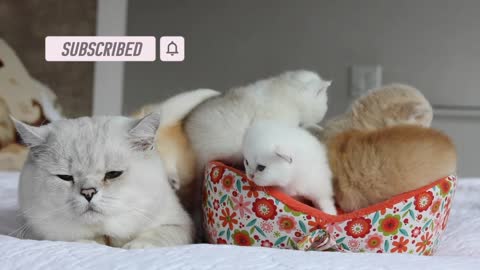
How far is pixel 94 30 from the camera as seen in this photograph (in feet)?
Answer: 6.39

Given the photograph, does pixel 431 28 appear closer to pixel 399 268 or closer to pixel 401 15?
pixel 401 15

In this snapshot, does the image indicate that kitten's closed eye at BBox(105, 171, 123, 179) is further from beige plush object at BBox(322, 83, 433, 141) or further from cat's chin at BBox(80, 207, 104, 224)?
beige plush object at BBox(322, 83, 433, 141)

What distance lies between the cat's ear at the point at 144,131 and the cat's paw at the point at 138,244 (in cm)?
11

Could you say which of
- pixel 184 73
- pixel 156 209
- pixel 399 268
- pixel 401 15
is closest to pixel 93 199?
pixel 156 209

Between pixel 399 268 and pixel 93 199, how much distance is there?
0.33 m

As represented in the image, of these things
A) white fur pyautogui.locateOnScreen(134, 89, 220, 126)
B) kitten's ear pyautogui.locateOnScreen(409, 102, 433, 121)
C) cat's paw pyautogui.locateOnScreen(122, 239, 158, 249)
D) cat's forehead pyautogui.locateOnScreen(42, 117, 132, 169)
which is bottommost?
cat's paw pyautogui.locateOnScreen(122, 239, 158, 249)

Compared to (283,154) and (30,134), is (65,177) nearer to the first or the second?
(30,134)

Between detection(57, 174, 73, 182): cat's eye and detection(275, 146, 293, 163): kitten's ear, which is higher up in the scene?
detection(275, 146, 293, 163): kitten's ear

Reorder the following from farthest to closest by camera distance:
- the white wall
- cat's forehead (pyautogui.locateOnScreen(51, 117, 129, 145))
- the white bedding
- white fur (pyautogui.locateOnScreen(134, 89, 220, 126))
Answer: the white wall, white fur (pyautogui.locateOnScreen(134, 89, 220, 126)), cat's forehead (pyautogui.locateOnScreen(51, 117, 129, 145)), the white bedding

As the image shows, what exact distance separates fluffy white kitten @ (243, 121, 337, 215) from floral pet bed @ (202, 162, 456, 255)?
2 centimetres

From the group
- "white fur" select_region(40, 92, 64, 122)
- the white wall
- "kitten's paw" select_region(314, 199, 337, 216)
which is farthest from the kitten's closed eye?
"white fur" select_region(40, 92, 64, 122)

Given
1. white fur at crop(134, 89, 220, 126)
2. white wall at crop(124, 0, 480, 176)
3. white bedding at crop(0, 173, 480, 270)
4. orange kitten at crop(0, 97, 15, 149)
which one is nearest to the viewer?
white bedding at crop(0, 173, 480, 270)

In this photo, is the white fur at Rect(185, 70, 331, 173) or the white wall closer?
the white fur at Rect(185, 70, 331, 173)

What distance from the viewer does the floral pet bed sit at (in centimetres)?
59
